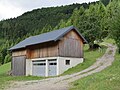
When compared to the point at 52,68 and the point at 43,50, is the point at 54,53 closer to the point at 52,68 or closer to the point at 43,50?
the point at 52,68

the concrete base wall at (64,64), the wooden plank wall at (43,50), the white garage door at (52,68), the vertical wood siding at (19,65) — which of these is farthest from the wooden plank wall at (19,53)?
the concrete base wall at (64,64)

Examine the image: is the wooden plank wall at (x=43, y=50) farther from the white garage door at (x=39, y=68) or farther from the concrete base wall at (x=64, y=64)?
the concrete base wall at (x=64, y=64)

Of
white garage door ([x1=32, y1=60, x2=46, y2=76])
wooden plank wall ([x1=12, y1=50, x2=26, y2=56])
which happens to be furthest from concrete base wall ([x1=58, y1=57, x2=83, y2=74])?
wooden plank wall ([x1=12, y1=50, x2=26, y2=56])

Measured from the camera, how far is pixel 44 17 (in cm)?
18088

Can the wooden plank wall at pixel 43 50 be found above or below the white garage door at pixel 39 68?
above

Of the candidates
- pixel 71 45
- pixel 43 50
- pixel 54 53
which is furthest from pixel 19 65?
pixel 71 45

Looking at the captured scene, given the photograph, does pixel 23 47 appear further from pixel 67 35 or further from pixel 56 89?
pixel 56 89

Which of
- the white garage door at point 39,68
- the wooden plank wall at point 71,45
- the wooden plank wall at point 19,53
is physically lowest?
the white garage door at point 39,68

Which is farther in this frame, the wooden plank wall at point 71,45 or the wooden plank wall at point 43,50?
the wooden plank wall at point 71,45

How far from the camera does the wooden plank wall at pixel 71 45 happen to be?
3897cm

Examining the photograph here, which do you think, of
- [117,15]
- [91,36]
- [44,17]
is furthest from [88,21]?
[44,17]

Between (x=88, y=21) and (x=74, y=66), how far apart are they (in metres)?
23.3

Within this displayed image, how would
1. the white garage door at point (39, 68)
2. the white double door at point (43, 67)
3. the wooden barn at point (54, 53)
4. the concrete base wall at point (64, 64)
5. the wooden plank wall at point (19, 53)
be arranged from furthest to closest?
the wooden plank wall at point (19, 53)
the white garage door at point (39, 68)
the white double door at point (43, 67)
the wooden barn at point (54, 53)
the concrete base wall at point (64, 64)

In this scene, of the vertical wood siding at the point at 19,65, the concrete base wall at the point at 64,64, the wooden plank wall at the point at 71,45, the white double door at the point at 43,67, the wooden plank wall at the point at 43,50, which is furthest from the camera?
the vertical wood siding at the point at 19,65
